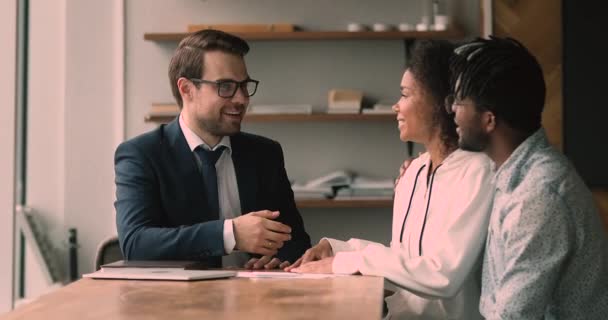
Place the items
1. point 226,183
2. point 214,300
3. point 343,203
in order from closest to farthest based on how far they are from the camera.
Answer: point 214,300 → point 226,183 → point 343,203

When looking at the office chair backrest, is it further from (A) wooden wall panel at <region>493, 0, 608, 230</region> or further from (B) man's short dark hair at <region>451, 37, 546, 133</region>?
(A) wooden wall panel at <region>493, 0, 608, 230</region>

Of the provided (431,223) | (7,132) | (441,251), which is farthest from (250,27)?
(441,251)

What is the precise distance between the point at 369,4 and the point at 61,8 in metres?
1.54

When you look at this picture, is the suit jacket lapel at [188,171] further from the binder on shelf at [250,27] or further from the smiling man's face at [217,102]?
the binder on shelf at [250,27]

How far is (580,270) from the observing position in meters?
1.92

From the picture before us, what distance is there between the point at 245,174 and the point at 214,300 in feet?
3.51

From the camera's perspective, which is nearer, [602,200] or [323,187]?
[602,200]

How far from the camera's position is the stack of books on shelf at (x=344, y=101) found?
455 cm

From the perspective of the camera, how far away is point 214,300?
186 cm

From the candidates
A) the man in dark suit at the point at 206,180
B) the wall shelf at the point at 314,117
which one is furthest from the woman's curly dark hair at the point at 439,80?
the wall shelf at the point at 314,117

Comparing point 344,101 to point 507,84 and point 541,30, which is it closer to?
point 541,30

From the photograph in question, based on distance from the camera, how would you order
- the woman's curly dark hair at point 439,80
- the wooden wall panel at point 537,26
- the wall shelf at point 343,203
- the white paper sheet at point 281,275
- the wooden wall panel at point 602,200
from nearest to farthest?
the white paper sheet at point 281,275 → the woman's curly dark hair at point 439,80 → the wooden wall panel at point 602,200 → the wall shelf at point 343,203 → the wooden wall panel at point 537,26

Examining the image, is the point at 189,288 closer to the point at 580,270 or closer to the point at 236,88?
the point at 580,270

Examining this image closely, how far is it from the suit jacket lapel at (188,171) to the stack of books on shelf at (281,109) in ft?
5.52
